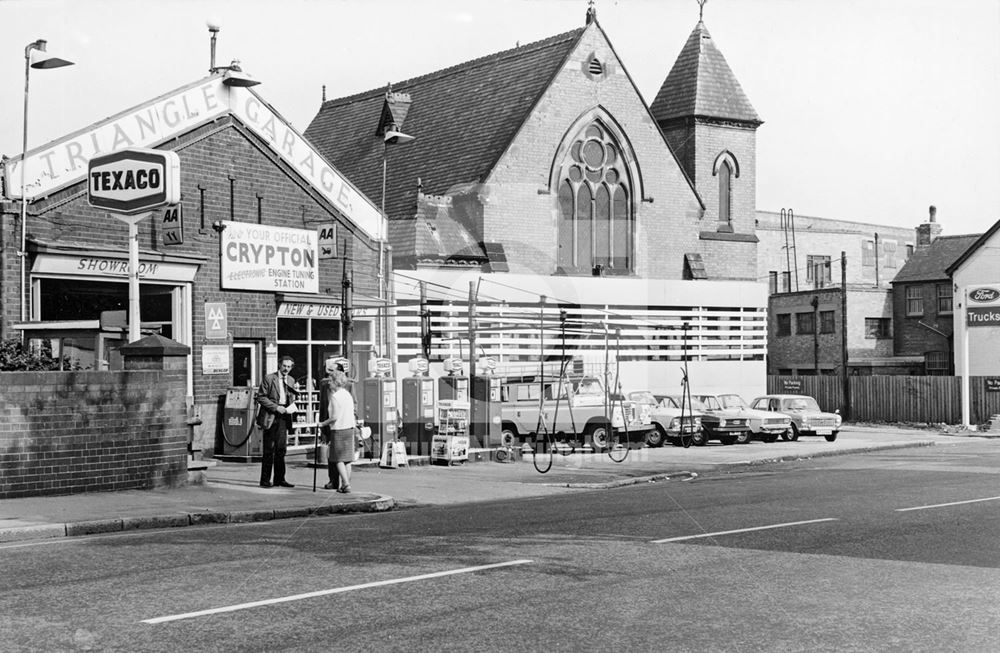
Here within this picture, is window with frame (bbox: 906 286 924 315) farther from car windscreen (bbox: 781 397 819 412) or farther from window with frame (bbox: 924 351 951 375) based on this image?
car windscreen (bbox: 781 397 819 412)

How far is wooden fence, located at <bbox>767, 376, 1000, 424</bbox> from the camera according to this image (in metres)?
45.4

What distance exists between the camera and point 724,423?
105ft

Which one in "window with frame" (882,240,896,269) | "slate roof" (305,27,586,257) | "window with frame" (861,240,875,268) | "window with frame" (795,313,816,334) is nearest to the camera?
"slate roof" (305,27,586,257)

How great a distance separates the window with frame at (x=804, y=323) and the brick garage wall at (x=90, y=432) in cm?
4511

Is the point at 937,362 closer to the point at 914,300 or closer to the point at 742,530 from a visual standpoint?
the point at 914,300

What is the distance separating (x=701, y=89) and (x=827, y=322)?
16.3 metres

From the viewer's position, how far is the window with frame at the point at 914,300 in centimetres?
A: 5744

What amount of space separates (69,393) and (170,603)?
810cm

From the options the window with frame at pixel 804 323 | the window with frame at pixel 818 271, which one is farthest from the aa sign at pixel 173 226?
the window with frame at pixel 818 271

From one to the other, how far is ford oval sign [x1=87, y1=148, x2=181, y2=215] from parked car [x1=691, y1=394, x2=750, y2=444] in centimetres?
1782

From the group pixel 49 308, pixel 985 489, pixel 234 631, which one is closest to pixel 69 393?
pixel 49 308

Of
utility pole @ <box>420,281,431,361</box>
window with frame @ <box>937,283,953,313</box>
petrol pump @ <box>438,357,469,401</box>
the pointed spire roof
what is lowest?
petrol pump @ <box>438,357,469,401</box>

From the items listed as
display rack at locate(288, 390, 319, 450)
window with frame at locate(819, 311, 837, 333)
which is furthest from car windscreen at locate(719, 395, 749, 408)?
window with frame at locate(819, 311, 837, 333)

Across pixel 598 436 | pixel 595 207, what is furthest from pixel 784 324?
pixel 598 436
